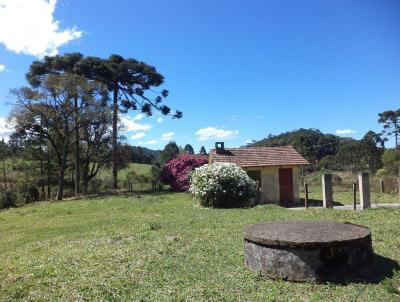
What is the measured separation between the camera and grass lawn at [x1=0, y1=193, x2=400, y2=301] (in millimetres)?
5777

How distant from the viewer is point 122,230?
1129 centimetres

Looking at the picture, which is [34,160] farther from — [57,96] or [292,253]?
[292,253]

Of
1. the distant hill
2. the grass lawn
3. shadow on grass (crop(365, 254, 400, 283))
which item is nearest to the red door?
the grass lawn

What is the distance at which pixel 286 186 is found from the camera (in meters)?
24.1

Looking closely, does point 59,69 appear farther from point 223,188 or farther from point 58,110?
point 223,188

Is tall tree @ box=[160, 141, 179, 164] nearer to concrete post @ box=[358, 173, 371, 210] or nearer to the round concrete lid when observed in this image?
concrete post @ box=[358, 173, 371, 210]

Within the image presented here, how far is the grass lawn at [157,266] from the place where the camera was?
5.78 meters

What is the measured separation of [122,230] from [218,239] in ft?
10.7

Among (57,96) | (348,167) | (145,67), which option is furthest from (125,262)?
(348,167)

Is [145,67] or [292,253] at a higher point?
[145,67]

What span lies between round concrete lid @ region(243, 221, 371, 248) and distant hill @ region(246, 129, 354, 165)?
143ft

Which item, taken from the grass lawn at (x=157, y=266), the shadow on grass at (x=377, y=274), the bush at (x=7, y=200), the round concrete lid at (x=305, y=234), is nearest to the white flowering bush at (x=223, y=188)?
the grass lawn at (x=157, y=266)

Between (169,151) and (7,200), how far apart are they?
1905 cm

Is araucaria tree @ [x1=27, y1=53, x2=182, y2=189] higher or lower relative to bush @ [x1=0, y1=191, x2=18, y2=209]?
higher
